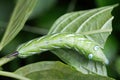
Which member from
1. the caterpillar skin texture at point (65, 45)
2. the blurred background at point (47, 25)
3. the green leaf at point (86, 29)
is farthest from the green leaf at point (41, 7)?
the caterpillar skin texture at point (65, 45)

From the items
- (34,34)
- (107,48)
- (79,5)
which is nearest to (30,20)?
(34,34)

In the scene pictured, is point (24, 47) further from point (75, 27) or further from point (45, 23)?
point (45, 23)

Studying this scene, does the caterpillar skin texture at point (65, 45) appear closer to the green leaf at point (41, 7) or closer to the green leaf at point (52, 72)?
the green leaf at point (52, 72)

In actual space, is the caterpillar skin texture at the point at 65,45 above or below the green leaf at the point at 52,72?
above

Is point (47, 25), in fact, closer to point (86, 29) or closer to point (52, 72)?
point (86, 29)

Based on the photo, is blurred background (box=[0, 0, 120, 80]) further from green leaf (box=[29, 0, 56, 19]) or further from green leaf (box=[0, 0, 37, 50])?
green leaf (box=[0, 0, 37, 50])

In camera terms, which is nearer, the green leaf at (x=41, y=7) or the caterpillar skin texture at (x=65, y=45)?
the caterpillar skin texture at (x=65, y=45)

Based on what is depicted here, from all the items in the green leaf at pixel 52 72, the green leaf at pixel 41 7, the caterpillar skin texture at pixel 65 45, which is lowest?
the green leaf at pixel 52 72
